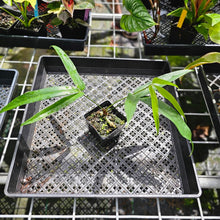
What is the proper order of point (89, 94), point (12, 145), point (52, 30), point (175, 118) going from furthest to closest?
point (12, 145)
point (52, 30)
point (89, 94)
point (175, 118)

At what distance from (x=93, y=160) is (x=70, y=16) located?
1.94 ft

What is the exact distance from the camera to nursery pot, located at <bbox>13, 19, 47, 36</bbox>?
34.1 inches

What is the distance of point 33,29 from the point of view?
0.89 meters

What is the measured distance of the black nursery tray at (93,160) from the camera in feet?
2.10

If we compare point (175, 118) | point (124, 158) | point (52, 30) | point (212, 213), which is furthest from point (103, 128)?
point (212, 213)

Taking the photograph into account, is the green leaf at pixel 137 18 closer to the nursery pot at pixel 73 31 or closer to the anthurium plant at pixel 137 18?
the anthurium plant at pixel 137 18

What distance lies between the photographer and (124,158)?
2.32 feet

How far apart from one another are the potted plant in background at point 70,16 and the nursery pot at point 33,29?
7 centimetres

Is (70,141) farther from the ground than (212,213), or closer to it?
farther from the ground

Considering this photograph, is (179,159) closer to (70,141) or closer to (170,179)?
(170,179)

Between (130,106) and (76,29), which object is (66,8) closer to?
(76,29)

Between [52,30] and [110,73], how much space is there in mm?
368

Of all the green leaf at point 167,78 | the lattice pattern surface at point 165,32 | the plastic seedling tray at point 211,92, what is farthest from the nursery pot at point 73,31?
the plastic seedling tray at point 211,92

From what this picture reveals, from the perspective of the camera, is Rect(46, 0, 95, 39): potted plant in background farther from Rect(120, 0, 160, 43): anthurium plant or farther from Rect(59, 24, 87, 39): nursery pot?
Rect(120, 0, 160, 43): anthurium plant
